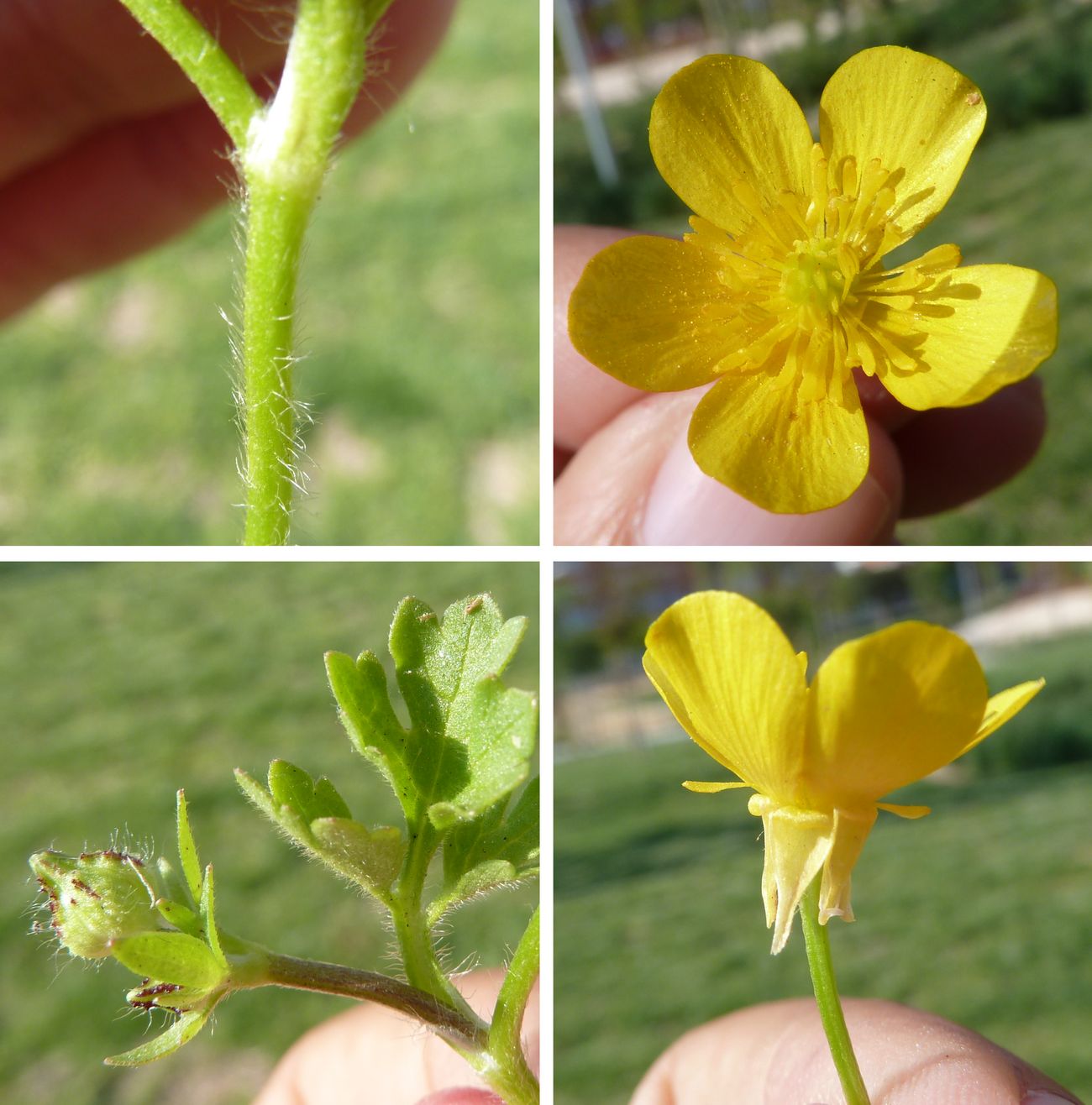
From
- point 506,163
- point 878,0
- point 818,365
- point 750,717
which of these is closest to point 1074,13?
point 878,0

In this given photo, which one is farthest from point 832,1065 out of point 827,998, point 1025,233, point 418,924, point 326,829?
point 1025,233

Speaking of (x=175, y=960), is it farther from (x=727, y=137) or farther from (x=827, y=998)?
(x=727, y=137)

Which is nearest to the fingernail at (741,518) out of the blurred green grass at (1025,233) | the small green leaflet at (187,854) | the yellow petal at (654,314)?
the yellow petal at (654,314)

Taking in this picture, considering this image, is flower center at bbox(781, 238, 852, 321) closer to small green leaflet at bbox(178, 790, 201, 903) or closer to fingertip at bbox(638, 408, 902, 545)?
fingertip at bbox(638, 408, 902, 545)

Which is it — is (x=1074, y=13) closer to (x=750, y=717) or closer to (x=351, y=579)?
(x=351, y=579)

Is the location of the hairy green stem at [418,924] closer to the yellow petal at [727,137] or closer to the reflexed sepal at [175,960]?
the reflexed sepal at [175,960]
